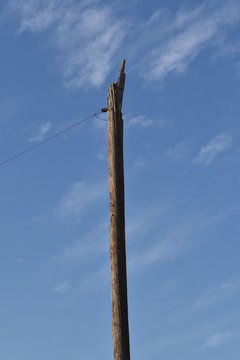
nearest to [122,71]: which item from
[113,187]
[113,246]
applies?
[113,187]

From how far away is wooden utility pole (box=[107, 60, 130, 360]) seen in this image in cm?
911

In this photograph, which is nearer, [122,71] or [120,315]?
[120,315]

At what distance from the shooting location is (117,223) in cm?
995

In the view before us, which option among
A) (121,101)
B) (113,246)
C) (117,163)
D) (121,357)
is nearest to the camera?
(121,357)

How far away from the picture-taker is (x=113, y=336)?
9125mm

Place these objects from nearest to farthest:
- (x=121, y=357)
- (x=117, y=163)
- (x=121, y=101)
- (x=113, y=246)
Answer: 1. (x=121, y=357)
2. (x=113, y=246)
3. (x=117, y=163)
4. (x=121, y=101)

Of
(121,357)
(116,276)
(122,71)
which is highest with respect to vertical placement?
(122,71)

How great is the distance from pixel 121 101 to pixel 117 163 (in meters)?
1.35

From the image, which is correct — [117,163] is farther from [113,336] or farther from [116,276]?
[113,336]

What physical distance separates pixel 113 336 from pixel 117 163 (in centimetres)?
293

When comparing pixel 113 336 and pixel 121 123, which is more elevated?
pixel 121 123

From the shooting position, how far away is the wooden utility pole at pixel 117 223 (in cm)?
911

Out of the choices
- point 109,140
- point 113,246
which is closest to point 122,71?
point 109,140

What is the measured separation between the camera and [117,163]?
1040 centimetres
